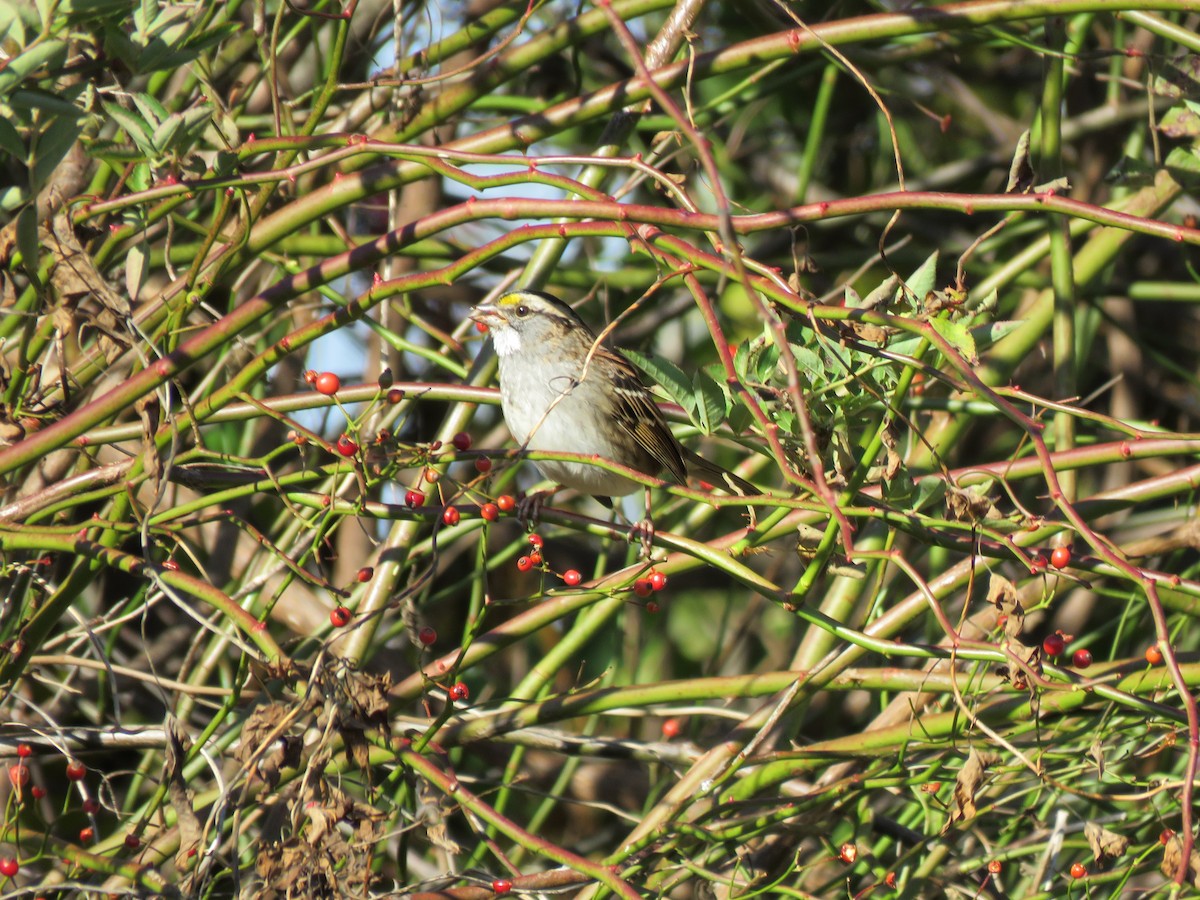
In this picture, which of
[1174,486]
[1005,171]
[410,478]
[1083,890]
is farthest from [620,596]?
[1005,171]

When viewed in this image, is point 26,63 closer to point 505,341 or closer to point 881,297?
point 881,297

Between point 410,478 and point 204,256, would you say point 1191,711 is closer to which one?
point 204,256

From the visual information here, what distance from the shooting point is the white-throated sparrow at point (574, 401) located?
355cm

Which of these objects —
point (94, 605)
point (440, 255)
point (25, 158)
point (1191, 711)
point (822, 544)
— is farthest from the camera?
point (94, 605)

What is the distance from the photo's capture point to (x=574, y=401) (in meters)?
3.88

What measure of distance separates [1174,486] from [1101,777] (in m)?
0.68

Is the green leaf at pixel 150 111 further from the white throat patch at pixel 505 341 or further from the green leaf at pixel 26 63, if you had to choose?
the white throat patch at pixel 505 341

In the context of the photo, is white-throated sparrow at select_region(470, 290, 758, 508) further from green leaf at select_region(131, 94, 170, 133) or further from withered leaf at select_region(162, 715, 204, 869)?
withered leaf at select_region(162, 715, 204, 869)

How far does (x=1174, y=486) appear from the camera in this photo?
8.84 ft

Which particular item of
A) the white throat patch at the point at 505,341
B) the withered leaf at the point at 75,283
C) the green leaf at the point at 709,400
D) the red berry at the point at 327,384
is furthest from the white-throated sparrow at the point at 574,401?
the withered leaf at the point at 75,283

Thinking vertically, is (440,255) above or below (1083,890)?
above

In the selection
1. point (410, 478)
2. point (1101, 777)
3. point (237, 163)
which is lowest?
point (410, 478)

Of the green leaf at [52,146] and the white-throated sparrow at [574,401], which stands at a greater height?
the green leaf at [52,146]

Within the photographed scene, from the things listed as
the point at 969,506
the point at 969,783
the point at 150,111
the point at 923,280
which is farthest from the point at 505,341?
the point at 969,783
